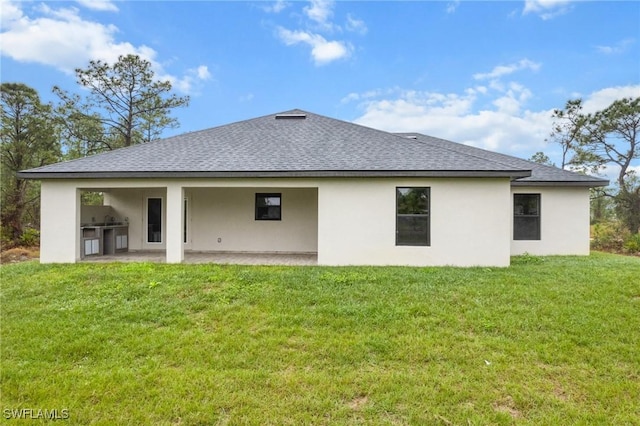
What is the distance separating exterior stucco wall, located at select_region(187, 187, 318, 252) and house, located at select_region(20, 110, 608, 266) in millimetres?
35

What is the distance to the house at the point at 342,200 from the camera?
866 centimetres

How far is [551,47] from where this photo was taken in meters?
12.7

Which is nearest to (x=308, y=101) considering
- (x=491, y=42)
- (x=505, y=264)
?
(x=491, y=42)

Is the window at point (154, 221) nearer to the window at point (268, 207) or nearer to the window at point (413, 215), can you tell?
the window at point (268, 207)

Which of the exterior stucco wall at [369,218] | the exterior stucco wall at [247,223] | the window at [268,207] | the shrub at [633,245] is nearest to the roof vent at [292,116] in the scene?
the exterior stucco wall at [247,223]

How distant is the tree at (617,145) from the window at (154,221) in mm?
22473

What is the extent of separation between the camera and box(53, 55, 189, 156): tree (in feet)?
66.0

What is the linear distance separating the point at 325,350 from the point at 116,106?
23.4 metres

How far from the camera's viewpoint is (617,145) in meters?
18.8

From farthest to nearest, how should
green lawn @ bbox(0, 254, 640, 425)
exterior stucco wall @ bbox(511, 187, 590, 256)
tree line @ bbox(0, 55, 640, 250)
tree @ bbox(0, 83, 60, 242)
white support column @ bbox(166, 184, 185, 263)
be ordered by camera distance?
1. tree line @ bbox(0, 55, 640, 250)
2. tree @ bbox(0, 83, 60, 242)
3. exterior stucco wall @ bbox(511, 187, 590, 256)
4. white support column @ bbox(166, 184, 185, 263)
5. green lawn @ bbox(0, 254, 640, 425)

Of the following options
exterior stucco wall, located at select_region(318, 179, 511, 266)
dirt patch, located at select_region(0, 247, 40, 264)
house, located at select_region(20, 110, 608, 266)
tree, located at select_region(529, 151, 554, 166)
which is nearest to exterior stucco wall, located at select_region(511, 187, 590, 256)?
house, located at select_region(20, 110, 608, 266)

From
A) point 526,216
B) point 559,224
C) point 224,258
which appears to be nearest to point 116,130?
point 224,258

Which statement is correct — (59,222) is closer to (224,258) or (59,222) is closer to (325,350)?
(224,258)

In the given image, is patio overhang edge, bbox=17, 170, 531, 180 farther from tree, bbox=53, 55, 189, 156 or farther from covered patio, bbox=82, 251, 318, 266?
tree, bbox=53, 55, 189, 156
